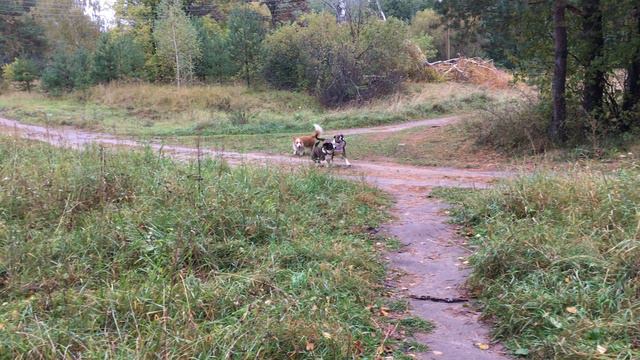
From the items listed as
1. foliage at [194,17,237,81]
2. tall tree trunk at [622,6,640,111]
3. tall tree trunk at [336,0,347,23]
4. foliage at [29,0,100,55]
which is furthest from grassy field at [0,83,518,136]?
foliage at [29,0,100,55]

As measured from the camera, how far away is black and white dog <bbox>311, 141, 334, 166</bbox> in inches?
477

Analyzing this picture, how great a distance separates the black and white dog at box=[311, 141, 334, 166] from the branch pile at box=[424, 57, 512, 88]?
81.4 feet

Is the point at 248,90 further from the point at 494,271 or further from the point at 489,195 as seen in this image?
the point at 494,271

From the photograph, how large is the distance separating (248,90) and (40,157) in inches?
1009

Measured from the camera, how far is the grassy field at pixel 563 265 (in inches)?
149

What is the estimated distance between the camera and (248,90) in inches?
1307

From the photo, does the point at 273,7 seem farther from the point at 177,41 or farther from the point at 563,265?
the point at 563,265

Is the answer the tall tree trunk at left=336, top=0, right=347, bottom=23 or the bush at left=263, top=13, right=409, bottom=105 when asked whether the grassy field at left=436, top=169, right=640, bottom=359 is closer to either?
the bush at left=263, top=13, right=409, bottom=105

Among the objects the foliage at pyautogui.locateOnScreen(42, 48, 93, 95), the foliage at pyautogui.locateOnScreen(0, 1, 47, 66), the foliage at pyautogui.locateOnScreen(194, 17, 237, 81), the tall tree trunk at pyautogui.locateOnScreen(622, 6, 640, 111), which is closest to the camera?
the tall tree trunk at pyautogui.locateOnScreen(622, 6, 640, 111)

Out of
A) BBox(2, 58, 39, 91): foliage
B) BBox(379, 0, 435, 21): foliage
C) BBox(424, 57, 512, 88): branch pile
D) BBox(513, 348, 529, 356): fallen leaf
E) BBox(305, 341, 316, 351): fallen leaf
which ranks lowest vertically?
A: BBox(513, 348, 529, 356): fallen leaf

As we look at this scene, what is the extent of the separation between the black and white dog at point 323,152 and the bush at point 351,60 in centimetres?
1615

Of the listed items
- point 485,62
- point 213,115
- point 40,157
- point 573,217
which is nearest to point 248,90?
point 213,115

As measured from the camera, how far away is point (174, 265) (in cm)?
474

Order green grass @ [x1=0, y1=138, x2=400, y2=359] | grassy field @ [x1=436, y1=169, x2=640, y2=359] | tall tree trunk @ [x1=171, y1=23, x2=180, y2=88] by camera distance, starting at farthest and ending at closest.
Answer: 1. tall tree trunk @ [x1=171, y1=23, x2=180, y2=88]
2. grassy field @ [x1=436, y1=169, x2=640, y2=359]
3. green grass @ [x1=0, y1=138, x2=400, y2=359]
